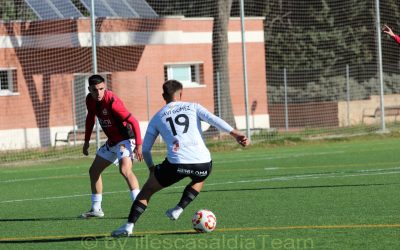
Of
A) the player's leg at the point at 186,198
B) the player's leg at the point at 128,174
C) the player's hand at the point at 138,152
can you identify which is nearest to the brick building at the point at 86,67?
the player's leg at the point at 128,174

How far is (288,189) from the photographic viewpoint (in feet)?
50.9

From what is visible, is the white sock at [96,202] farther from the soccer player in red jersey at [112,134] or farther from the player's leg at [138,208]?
the player's leg at [138,208]

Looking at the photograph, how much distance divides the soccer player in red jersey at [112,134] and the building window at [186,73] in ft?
77.9

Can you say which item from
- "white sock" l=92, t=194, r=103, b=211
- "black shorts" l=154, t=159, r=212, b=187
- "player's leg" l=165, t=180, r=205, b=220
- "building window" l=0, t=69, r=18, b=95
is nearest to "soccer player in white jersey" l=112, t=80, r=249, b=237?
"black shorts" l=154, t=159, r=212, b=187

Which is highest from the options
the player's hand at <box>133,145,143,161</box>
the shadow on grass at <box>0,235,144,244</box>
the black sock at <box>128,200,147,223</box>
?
the player's hand at <box>133,145,143,161</box>

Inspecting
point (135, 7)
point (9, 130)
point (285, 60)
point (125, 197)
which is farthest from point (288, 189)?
point (285, 60)

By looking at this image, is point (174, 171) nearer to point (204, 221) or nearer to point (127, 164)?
point (204, 221)

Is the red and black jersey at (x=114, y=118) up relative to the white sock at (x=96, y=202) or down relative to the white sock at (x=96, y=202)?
up

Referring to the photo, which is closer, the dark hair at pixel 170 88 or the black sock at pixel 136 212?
the black sock at pixel 136 212

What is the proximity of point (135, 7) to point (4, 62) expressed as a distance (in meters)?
5.46

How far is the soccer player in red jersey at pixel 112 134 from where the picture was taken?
12516 mm

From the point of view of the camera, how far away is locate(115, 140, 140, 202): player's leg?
41.8ft

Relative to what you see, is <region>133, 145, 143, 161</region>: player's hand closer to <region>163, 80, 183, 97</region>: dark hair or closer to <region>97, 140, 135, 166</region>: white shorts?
<region>97, 140, 135, 166</region>: white shorts

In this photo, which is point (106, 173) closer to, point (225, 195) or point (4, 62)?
point (225, 195)
